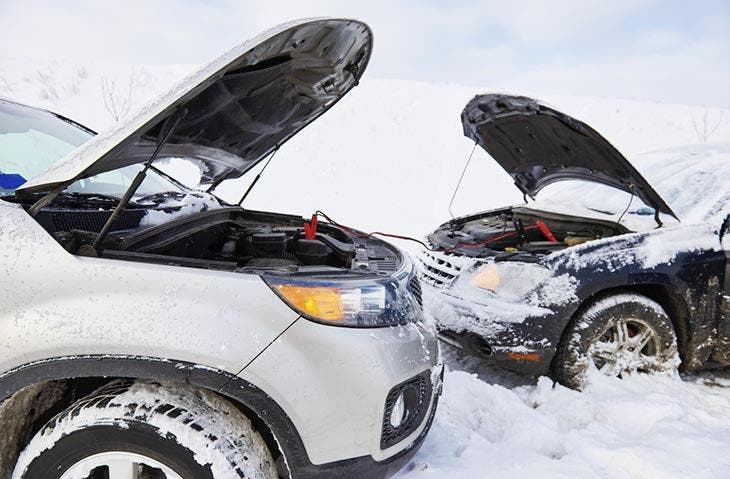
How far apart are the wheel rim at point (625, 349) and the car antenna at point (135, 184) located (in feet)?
8.59

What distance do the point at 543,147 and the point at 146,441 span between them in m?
3.57

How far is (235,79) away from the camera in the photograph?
2.23 meters

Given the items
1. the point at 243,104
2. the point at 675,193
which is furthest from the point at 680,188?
the point at 243,104

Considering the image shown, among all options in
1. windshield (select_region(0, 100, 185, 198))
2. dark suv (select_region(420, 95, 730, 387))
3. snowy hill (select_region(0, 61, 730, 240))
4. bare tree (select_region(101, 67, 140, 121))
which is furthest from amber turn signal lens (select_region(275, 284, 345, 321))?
bare tree (select_region(101, 67, 140, 121))

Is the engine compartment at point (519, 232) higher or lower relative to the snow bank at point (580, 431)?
higher

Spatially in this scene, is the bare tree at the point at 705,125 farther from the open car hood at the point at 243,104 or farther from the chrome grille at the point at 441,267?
the open car hood at the point at 243,104

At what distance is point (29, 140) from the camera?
9.03ft

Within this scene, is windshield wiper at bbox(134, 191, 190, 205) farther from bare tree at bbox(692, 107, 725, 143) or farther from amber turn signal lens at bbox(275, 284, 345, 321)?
bare tree at bbox(692, 107, 725, 143)

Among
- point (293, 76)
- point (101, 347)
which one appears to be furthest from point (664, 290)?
point (101, 347)

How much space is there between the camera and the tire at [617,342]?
9.89 ft

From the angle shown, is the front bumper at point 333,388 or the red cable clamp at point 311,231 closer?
the front bumper at point 333,388

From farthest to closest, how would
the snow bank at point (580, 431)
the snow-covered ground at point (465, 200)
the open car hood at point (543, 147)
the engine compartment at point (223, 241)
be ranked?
the open car hood at point (543, 147), the snow-covered ground at point (465, 200), the snow bank at point (580, 431), the engine compartment at point (223, 241)

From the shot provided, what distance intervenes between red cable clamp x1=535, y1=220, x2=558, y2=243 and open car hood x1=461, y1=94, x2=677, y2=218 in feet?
1.77

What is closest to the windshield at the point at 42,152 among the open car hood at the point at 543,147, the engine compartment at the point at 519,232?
the engine compartment at the point at 519,232
